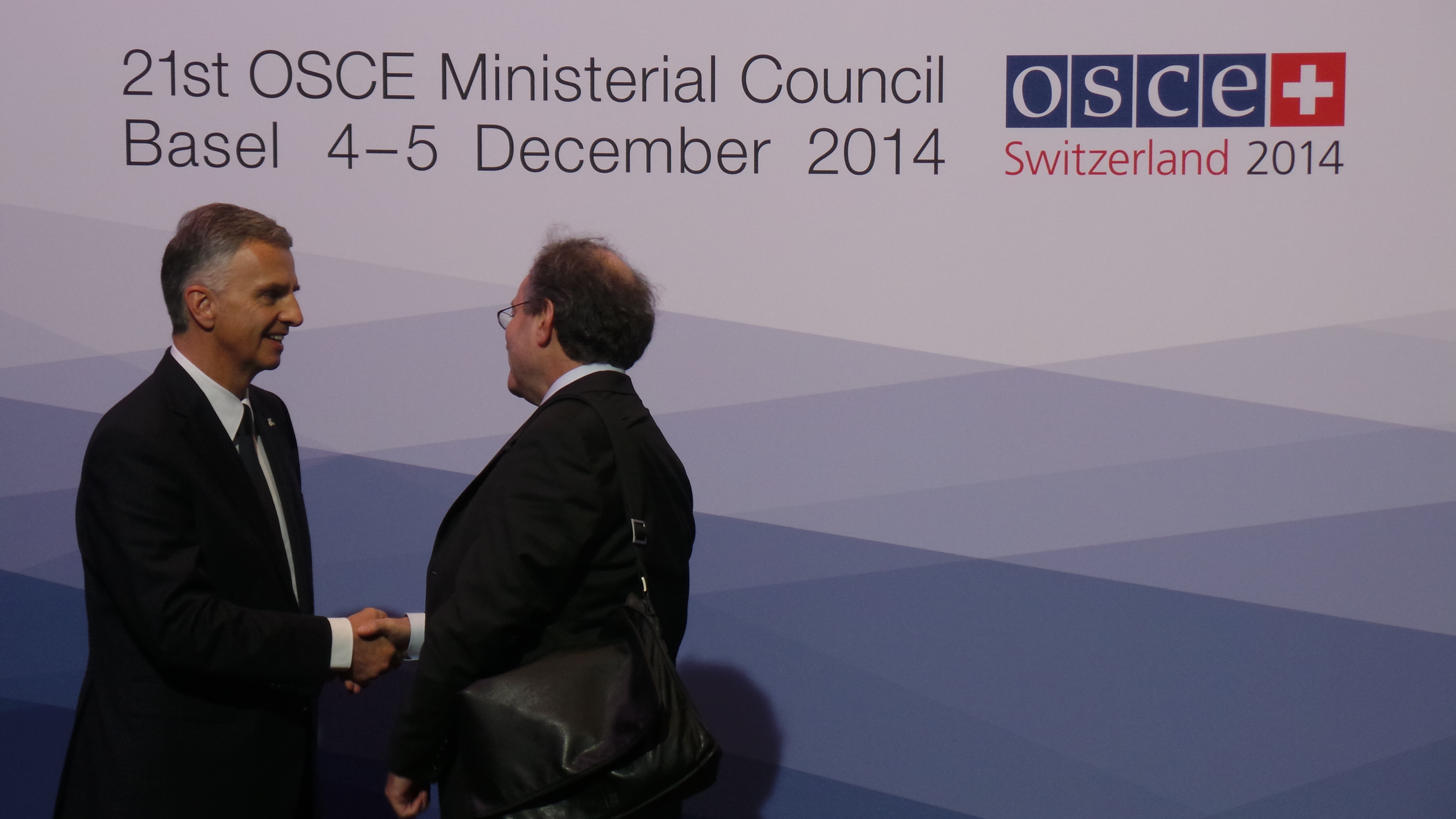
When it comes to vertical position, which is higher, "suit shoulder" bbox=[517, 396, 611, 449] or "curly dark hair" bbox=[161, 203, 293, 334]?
"curly dark hair" bbox=[161, 203, 293, 334]

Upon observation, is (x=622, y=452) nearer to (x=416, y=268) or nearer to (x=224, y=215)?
(x=224, y=215)

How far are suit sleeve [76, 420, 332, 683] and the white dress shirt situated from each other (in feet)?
0.45

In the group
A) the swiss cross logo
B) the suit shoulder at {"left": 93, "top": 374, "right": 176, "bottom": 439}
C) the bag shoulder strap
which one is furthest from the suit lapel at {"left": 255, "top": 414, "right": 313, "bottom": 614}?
the swiss cross logo

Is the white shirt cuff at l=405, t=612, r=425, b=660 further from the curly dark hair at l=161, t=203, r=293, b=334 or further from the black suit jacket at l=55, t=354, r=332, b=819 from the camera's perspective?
the curly dark hair at l=161, t=203, r=293, b=334

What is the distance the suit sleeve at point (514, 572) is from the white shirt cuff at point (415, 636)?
16.4 inches

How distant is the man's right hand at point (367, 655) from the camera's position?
6.89 feet

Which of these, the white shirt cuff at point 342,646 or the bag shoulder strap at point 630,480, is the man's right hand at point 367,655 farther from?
the bag shoulder strap at point 630,480

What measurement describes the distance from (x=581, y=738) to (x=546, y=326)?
2.22 ft

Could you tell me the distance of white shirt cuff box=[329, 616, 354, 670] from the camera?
204 centimetres

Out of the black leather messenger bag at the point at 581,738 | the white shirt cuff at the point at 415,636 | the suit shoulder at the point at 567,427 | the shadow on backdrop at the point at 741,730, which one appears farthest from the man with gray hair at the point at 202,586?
the shadow on backdrop at the point at 741,730

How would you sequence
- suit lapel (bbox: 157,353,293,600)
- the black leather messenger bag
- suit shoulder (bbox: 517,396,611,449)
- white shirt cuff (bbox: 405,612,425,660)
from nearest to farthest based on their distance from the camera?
the black leather messenger bag → suit shoulder (bbox: 517,396,611,449) → suit lapel (bbox: 157,353,293,600) → white shirt cuff (bbox: 405,612,425,660)

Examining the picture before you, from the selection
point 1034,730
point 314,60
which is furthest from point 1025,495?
point 314,60

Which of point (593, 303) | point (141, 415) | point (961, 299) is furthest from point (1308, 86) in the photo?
point (141, 415)

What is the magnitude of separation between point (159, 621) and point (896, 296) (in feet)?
5.92
